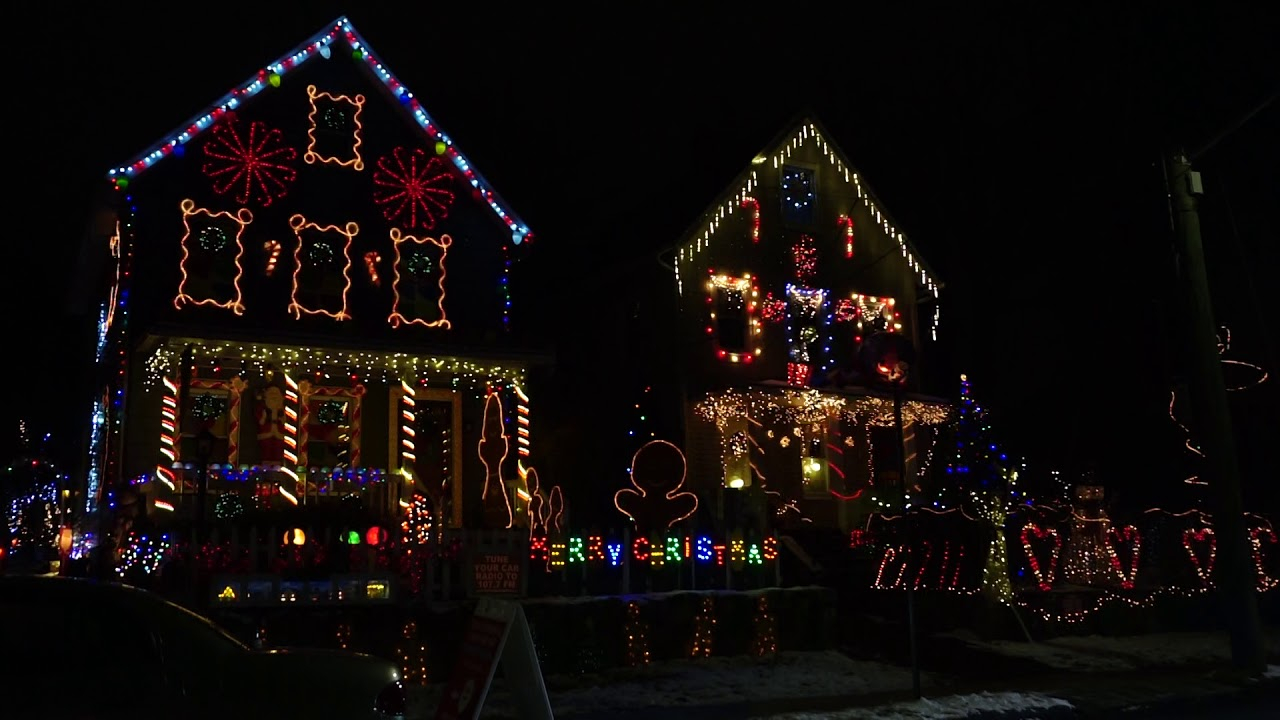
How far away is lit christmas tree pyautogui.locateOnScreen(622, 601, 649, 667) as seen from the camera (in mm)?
12234

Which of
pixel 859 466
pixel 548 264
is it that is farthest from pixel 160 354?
pixel 548 264

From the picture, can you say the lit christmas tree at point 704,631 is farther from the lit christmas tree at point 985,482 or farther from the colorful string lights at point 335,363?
the colorful string lights at point 335,363

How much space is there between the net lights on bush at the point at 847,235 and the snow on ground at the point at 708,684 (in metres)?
10.4

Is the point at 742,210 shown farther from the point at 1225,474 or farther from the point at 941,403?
the point at 1225,474

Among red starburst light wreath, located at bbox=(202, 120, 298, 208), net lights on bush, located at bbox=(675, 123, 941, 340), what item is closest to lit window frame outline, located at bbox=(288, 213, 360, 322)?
red starburst light wreath, located at bbox=(202, 120, 298, 208)

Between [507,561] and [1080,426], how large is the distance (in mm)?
19551

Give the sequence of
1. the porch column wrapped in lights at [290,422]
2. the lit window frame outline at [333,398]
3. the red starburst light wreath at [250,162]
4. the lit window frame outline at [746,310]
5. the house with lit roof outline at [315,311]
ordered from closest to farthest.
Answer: the house with lit roof outline at [315,311] → the porch column wrapped in lights at [290,422] → the red starburst light wreath at [250,162] → the lit window frame outline at [333,398] → the lit window frame outline at [746,310]

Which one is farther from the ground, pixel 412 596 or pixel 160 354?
pixel 160 354

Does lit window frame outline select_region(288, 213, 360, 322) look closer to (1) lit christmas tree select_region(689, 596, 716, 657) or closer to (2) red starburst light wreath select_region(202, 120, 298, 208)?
(2) red starburst light wreath select_region(202, 120, 298, 208)

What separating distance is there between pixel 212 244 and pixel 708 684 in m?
10.7

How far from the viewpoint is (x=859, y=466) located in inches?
899

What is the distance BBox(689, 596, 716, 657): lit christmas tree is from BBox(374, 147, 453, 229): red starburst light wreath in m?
8.91

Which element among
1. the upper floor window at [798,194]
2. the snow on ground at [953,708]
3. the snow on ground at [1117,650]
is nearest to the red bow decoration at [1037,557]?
the snow on ground at [1117,650]

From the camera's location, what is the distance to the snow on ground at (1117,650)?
13.1 m
